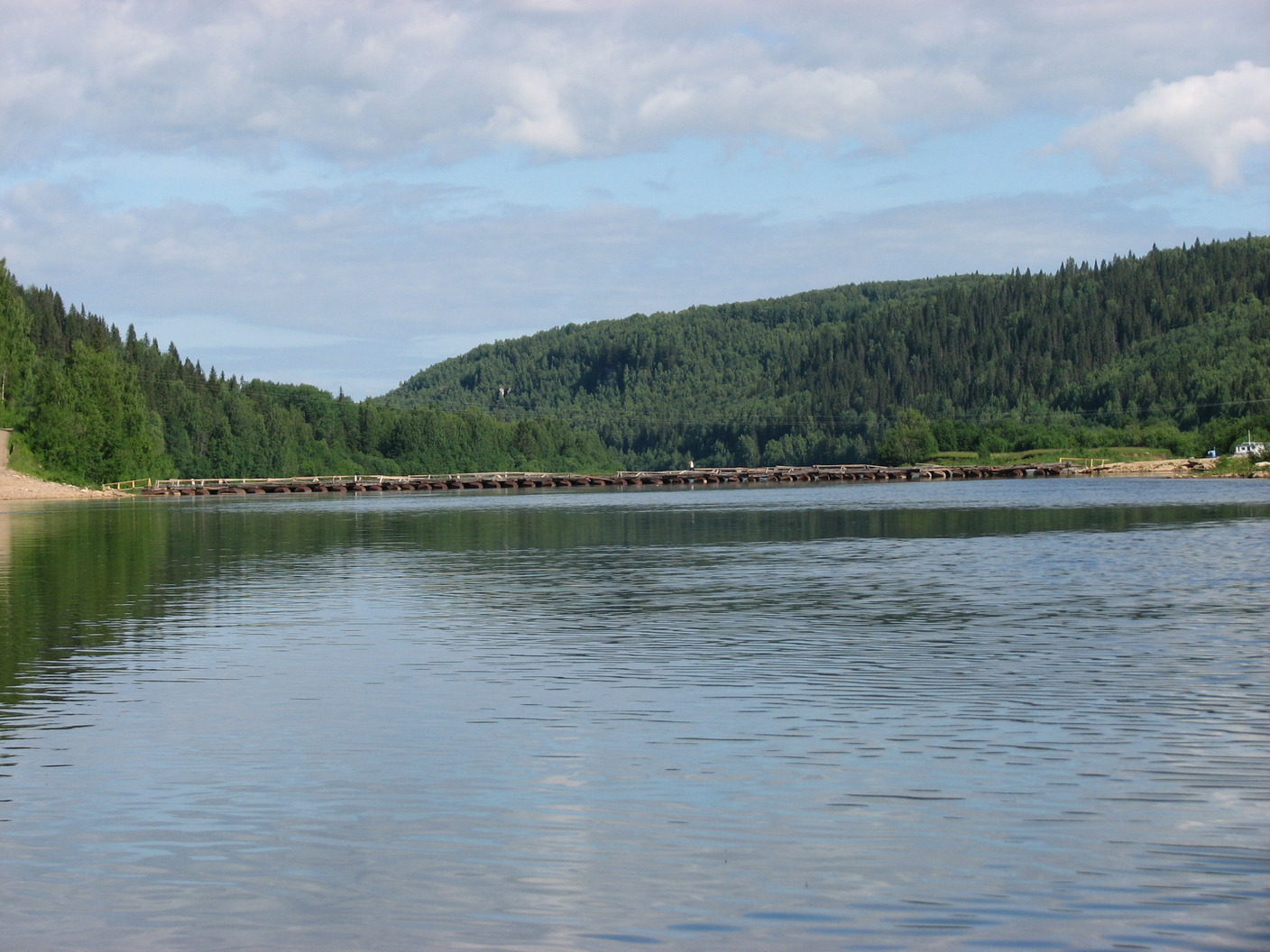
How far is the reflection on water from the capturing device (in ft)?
36.4

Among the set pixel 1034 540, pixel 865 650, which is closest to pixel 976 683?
pixel 865 650

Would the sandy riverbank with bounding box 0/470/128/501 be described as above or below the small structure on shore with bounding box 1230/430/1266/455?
below

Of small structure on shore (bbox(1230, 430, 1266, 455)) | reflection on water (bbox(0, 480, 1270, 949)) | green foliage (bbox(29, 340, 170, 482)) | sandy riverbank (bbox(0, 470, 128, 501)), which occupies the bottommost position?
reflection on water (bbox(0, 480, 1270, 949))

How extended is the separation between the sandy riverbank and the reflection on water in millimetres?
105394

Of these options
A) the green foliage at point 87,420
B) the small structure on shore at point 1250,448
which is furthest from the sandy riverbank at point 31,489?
the small structure on shore at point 1250,448

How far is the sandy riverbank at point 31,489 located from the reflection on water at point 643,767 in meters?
105

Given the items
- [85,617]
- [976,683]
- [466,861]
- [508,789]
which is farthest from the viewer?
[85,617]

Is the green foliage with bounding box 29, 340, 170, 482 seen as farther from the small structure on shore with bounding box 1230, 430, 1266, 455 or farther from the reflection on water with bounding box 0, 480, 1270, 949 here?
the small structure on shore with bounding box 1230, 430, 1266, 455

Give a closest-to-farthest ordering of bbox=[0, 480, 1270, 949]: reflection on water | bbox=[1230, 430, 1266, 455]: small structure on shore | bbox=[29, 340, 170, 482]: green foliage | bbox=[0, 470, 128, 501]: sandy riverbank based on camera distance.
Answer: bbox=[0, 480, 1270, 949]: reflection on water → bbox=[0, 470, 128, 501]: sandy riverbank → bbox=[29, 340, 170, 482]: green foliage → bbox=[1230, 430, 1266, 455]: small structure on shore

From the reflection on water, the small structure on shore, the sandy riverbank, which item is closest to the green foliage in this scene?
the sandy riverbank

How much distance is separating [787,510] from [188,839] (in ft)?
269

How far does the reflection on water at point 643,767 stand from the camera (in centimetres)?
1109

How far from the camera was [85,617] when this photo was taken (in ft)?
104

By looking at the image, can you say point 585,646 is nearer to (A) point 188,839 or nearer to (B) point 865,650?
(B) point 865,650
